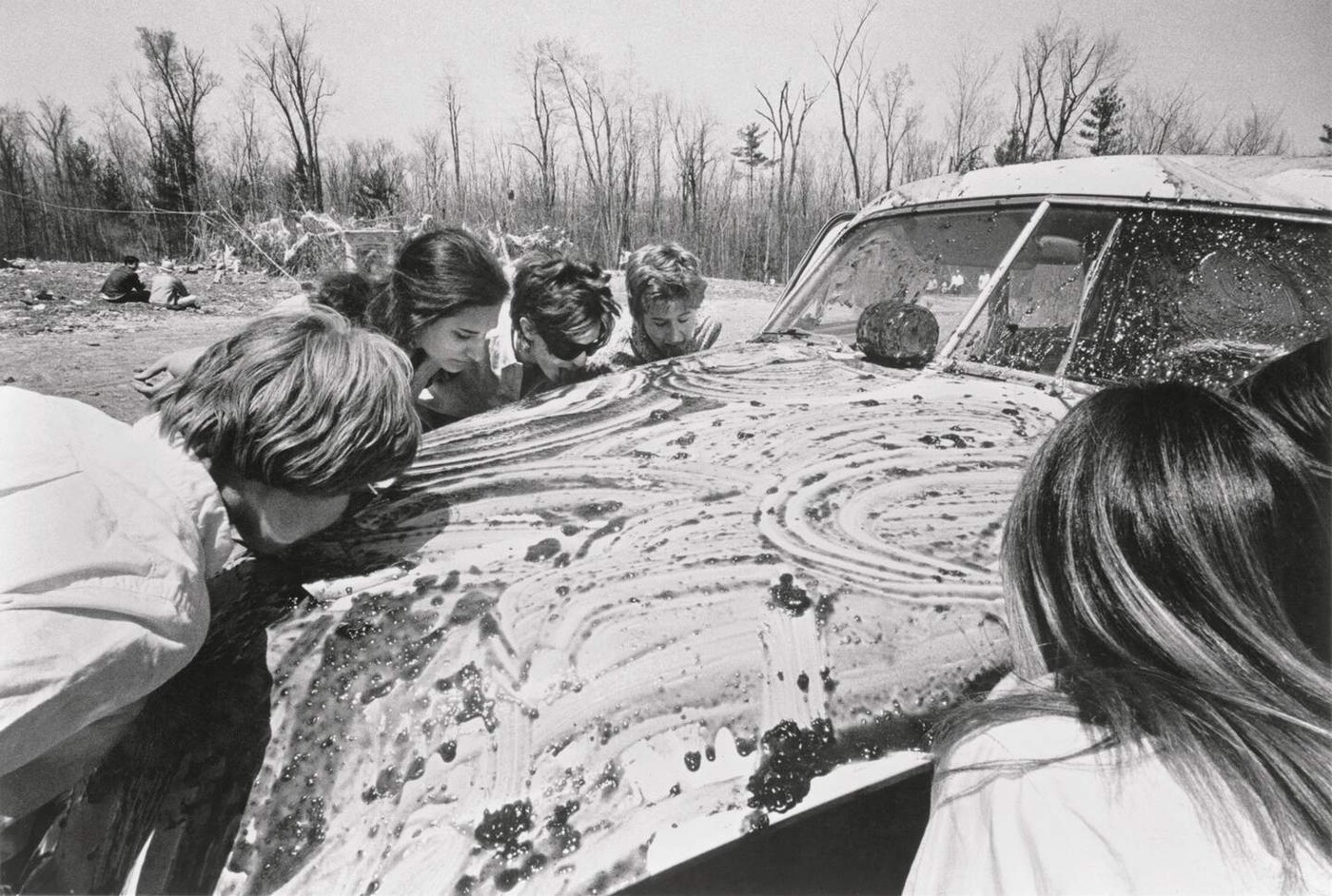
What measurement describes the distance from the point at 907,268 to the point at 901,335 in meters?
0.74

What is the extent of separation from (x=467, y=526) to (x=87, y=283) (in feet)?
52.1

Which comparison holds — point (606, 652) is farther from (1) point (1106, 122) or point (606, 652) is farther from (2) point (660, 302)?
(1) point (1106, 122)

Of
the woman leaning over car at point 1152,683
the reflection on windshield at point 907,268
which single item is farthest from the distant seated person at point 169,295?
the woman leaning over car at point 1152,683

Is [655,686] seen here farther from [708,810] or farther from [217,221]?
[217,221]

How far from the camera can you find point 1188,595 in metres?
0.85

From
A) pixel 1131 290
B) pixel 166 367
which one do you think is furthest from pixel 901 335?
pixel 166 367

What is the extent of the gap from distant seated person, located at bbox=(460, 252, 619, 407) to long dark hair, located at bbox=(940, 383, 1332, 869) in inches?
98.0

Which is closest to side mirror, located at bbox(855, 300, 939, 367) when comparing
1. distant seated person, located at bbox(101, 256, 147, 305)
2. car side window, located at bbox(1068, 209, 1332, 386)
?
car side window, located at bbox(1068, 209, 1332, 386)

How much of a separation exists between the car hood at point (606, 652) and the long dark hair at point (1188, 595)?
14.1 inches

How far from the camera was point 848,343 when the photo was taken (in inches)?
117

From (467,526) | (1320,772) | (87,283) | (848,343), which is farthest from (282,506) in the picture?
(87,283)

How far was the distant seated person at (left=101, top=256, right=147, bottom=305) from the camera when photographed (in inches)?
458

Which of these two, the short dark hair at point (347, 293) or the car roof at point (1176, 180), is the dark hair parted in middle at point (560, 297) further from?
the car roof at point (1176, 180)

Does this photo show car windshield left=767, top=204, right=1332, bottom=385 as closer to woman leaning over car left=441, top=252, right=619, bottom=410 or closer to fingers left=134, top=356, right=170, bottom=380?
woman leaning over car left=441, top=252, right=619, bottom=410
